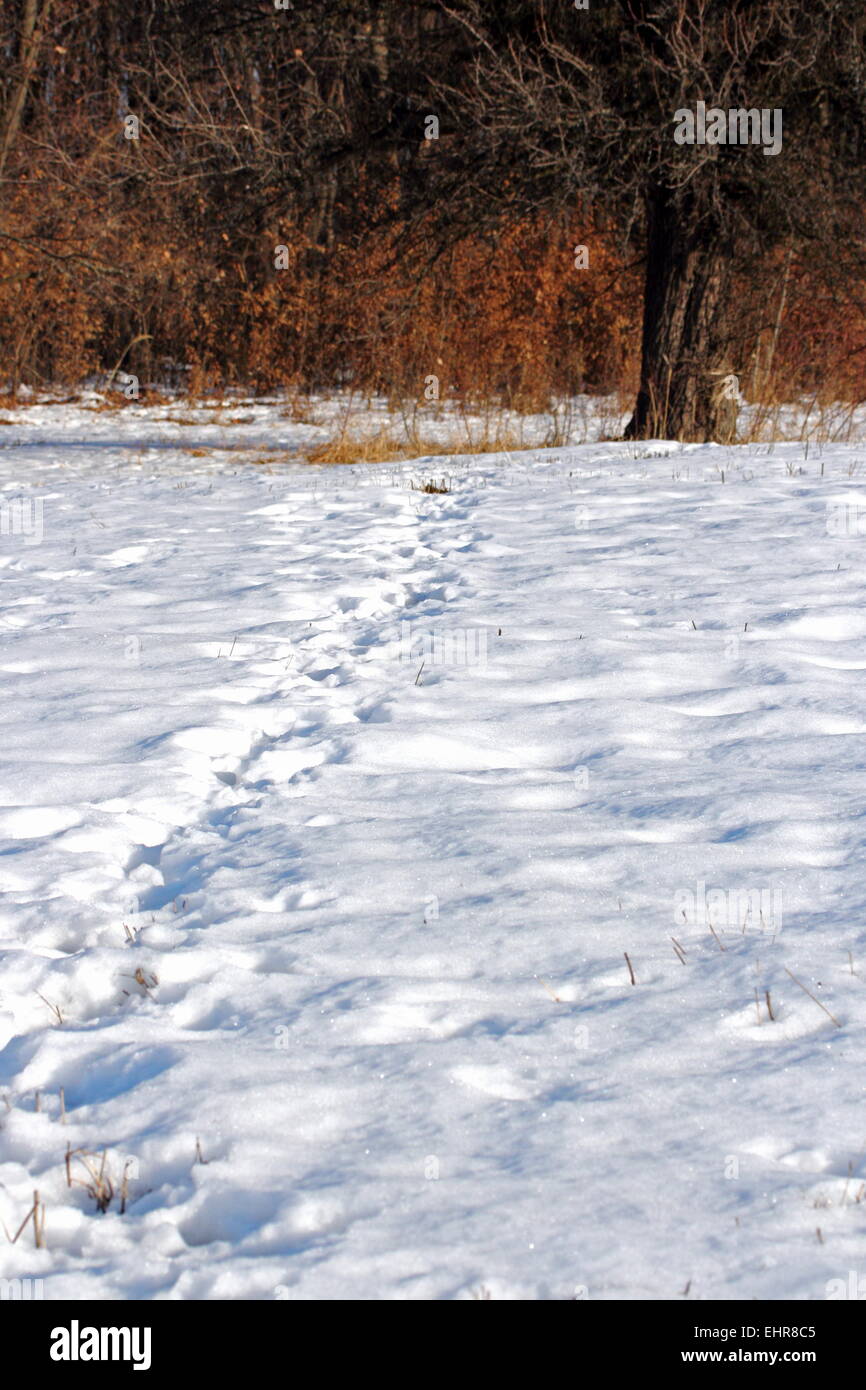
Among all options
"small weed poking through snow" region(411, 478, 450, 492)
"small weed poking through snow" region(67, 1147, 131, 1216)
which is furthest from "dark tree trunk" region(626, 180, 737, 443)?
"small weed poking through snow" region(67, 1147, 131, 1216)

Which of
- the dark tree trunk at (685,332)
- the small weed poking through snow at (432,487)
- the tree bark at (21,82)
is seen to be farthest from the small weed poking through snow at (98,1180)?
the tree bark at (21,82)

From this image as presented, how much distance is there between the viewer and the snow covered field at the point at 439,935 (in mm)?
1884

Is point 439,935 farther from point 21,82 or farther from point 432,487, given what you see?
point 21,82

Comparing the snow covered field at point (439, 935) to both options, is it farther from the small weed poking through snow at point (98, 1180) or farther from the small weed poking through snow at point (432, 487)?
the small weed poking through snow at point (432, 487)

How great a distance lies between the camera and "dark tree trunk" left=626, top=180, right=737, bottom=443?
1020 cm

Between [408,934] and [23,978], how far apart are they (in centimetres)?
81

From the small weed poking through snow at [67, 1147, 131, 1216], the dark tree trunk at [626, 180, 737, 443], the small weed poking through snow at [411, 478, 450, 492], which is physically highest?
the dark tree trunk at [626, 180, 737, 443]

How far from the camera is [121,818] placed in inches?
130

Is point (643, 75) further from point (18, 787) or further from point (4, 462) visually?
point (18, 787)

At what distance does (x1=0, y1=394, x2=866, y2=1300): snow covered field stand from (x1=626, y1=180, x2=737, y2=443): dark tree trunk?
16.7ft

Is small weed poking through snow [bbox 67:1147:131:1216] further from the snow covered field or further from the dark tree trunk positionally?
the dark tree trunk

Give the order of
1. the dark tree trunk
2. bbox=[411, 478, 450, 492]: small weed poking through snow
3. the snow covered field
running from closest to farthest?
the snow covered field, bbox=[411, 478, 450, 492]: small weed poking through snow, the dark tree trunk

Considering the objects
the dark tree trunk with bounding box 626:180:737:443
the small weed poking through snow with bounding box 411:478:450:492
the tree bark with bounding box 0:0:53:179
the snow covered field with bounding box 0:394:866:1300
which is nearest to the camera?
the snow covered field with bounding box 0:394:866:1300

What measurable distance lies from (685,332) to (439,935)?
344 inches
